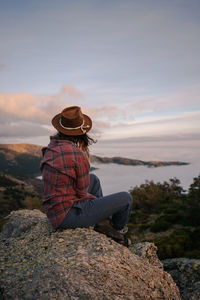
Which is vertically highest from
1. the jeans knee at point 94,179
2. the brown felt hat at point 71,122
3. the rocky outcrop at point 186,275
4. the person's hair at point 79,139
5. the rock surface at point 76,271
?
the brown felt hat at point 71,122

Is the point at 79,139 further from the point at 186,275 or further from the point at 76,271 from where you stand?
the point at 186,275

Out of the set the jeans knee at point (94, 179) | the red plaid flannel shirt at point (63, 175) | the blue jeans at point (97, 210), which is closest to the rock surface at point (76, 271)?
the blue jeans at point (97, 210)

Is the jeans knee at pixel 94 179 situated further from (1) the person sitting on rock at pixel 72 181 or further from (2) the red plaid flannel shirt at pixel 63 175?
(2) the red plaid flannel shirt at pixel 63 175

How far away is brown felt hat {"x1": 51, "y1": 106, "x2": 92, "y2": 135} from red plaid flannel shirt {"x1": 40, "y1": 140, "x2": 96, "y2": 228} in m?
0.26

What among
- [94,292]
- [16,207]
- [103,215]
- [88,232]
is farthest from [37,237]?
[16,207]

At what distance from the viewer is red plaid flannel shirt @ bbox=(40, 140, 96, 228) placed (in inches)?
155

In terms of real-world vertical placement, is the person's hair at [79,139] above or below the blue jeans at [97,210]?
above

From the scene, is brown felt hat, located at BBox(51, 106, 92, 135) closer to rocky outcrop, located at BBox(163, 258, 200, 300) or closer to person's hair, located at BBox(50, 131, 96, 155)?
person's hair, located at BBox(50, 131, 96, 155)

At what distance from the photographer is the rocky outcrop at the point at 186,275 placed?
530 centimetres

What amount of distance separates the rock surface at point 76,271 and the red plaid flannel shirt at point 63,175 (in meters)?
0.67

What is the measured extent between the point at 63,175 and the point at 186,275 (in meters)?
4.61

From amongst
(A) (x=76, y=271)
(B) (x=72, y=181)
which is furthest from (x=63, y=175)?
(A) (x=76, y=271)

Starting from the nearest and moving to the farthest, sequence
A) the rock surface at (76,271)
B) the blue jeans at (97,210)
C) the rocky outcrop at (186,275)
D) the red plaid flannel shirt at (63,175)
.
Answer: the rock surface at (76,271), the red plaid flannel shirt at (63,175), the blue jeans at (97,210), the rocky outcrop at (186,275)

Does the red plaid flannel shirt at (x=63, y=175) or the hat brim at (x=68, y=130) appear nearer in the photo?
the red plaid flannel shirt at (x=63, y=175)
